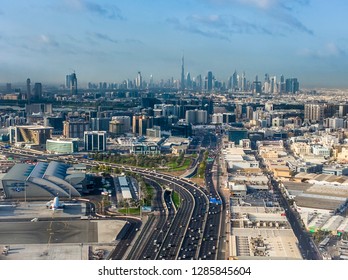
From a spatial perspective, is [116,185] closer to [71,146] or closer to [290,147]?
[71,146]

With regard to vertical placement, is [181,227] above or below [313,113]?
below

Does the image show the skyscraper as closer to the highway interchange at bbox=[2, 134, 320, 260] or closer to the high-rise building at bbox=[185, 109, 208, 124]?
the highway interchange at bbox=[2, 134, 320, 260]

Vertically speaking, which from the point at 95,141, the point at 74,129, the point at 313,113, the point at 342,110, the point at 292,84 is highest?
the point at 292,84

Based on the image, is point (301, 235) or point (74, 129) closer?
point (301, 235)

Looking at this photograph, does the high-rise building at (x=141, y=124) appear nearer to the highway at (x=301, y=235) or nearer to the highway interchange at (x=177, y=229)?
the highway interchange at (x=177, y=229)

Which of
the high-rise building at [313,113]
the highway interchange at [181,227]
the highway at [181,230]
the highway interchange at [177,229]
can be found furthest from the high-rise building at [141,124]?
the highway at [181,230]

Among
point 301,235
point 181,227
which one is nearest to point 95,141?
point 181,227

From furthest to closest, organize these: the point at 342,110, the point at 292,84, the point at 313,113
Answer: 1. the point at 313,113
2. the point at 342,110
3. the point at 292,84

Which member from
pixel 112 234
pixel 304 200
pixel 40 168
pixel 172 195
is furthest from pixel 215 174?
pixel 112 234

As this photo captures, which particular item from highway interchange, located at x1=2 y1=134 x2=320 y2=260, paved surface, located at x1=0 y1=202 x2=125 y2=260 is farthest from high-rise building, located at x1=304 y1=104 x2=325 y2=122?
paved surface, located at x1=0 y1=202 x2=125 y2=260

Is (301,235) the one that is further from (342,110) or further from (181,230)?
(342,110)

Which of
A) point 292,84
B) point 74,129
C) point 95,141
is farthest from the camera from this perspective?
point 74,129
